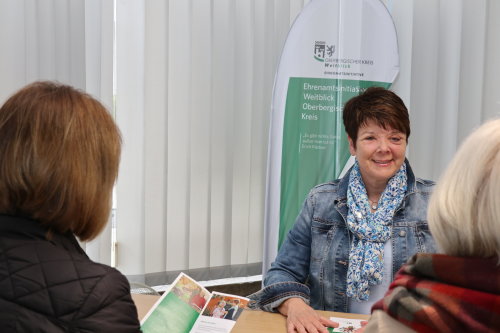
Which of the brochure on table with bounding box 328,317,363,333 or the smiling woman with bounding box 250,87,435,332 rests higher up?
the smiling woman with bounding box 250,87,435,332

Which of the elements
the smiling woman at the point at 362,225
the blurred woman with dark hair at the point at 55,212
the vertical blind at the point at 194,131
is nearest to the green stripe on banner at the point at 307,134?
the vertical blind at the point at 194,131

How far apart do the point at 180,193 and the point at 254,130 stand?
69cm

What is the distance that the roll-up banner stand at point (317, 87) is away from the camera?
343cm

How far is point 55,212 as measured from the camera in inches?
46.7

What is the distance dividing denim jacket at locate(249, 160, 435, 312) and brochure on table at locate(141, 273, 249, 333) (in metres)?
0.24

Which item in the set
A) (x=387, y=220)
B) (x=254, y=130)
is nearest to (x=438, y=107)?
(x=254, y=130)

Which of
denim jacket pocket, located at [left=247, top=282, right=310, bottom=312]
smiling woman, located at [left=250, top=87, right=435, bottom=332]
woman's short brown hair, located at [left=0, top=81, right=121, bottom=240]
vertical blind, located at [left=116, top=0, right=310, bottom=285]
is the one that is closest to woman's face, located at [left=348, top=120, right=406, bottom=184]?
smiling woman, located at [left=250, top=87, right=435, bottom=332]

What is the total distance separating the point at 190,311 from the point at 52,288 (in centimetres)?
77

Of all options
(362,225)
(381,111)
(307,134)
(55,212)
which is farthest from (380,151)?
(55,212)

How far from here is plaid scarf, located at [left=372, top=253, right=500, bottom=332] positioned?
90 centimetres

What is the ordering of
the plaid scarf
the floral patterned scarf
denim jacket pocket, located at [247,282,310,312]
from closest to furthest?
1. the plaid scarf
2. denim jacket pocket, located at [247,282,310,312]
3. the floral patterned scarf

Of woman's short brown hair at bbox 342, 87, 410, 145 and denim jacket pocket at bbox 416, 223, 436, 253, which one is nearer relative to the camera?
denim jacket pocket at bbox 416, 223, 436, 253

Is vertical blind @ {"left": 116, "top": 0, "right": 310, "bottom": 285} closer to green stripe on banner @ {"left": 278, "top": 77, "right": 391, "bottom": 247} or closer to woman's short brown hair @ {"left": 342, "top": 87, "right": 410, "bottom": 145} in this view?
green stripe on banner @ {"left": 278, "top": 77, "right": 391, "bottom": 247}

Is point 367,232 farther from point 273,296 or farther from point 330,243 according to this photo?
point 273,296
